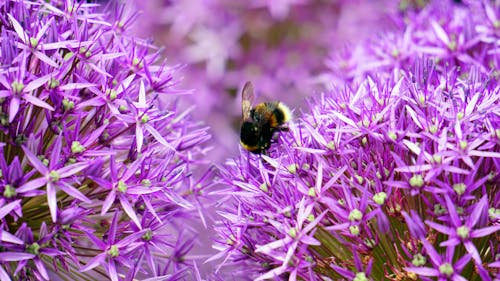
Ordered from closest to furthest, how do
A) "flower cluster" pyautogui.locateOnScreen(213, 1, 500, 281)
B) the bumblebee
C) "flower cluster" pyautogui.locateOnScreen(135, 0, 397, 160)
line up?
"flower cluster" pyautogui.locateOnScreen(213, 1, 500, 281) → the bumblebee → "flower cluster" pyautogui.locateOnScreen(135, 0, 397, 160)

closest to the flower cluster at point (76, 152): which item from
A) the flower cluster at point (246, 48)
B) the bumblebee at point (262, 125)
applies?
the bumblebee at point (262, 125)

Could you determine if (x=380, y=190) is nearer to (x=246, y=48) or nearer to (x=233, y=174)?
(x=233, y=174)

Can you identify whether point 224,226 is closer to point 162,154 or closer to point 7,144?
point 162,154

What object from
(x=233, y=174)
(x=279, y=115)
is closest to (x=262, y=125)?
(x=279, y=115)

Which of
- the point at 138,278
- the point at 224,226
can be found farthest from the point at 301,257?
the point at 138,278

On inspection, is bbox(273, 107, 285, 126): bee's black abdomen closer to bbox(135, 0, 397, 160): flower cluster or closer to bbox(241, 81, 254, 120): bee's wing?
bbox(241, 81, 254, 120): bee's wing

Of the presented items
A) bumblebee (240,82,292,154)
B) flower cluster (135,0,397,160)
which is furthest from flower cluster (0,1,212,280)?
flower cluster (135,0,397,160)
